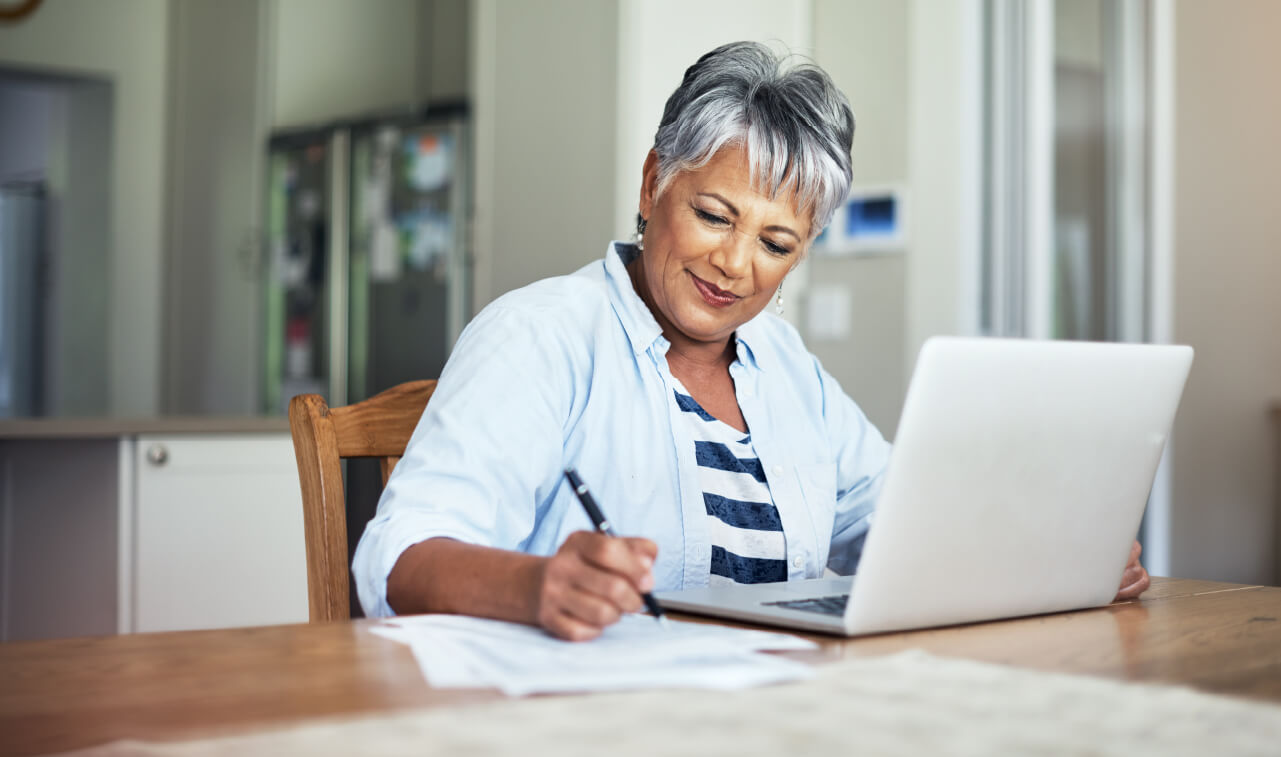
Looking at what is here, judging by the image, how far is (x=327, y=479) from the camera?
3.93 feet

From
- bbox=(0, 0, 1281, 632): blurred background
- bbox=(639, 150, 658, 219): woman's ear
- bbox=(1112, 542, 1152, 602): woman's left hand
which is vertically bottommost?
bbox=(1112, 542, 1152, 602): woman's left hand

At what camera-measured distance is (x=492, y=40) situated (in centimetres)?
346

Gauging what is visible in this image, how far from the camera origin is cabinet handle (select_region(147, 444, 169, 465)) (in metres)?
2.39

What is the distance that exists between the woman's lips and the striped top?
0.33ft

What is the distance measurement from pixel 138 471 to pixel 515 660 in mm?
1858

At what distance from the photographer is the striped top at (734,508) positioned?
128 centimetres

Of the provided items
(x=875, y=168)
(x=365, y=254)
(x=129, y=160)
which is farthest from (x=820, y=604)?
(x=129, y=160)

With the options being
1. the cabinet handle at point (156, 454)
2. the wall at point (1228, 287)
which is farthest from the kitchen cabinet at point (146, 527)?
the wall at point (1228, 287)

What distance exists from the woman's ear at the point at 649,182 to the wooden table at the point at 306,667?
0.63 meters

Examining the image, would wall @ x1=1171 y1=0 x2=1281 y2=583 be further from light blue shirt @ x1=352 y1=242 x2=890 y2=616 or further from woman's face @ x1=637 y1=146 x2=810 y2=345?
woman's face @ x1=637 y1=146 x2=810 y2=345

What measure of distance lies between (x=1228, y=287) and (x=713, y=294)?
9.70ft

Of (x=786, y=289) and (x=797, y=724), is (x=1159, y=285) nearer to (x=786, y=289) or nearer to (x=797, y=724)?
(x=786, y=289)

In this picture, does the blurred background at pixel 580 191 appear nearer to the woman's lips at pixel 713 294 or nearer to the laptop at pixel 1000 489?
the woman's lips at pixel 713 294

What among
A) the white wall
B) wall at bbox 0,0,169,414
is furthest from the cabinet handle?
wall at bbox 0,0,169,414
